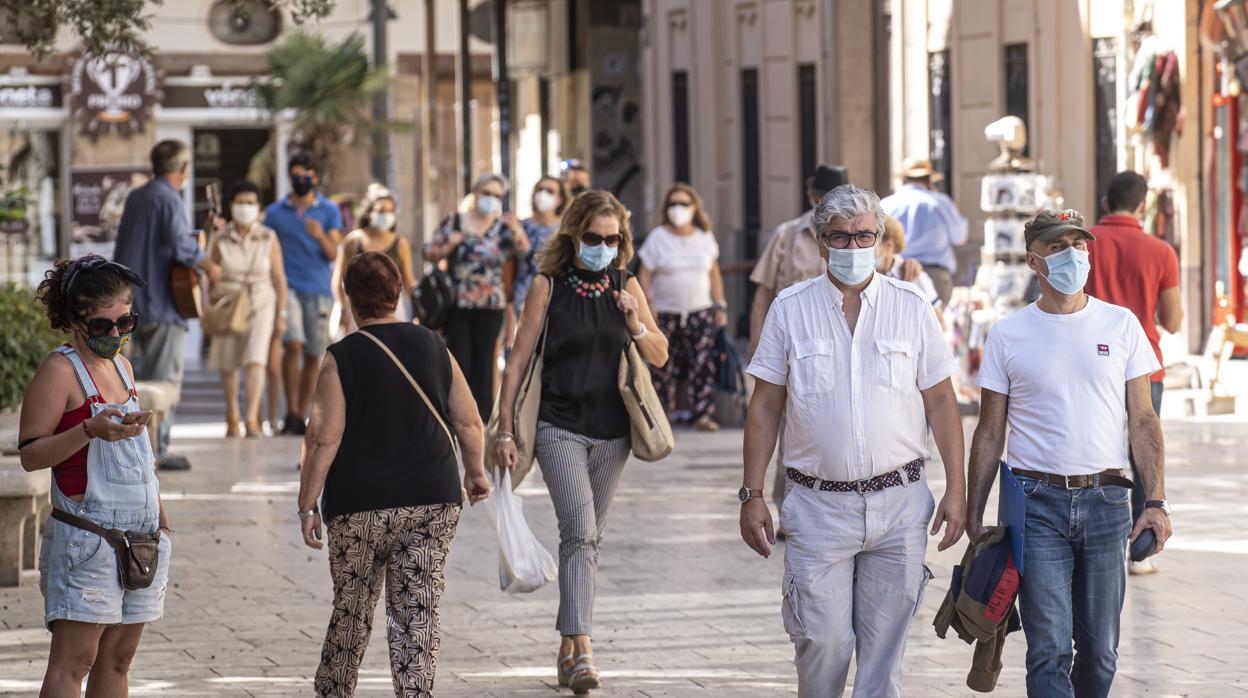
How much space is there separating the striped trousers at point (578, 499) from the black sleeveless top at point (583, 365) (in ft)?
0.17

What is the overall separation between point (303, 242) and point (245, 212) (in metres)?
1.06

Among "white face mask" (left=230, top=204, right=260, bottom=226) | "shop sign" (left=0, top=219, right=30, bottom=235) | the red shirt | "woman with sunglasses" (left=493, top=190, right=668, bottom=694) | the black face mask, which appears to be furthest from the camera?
"shop sign" (left=0, top=219, right=30, bottom=235)

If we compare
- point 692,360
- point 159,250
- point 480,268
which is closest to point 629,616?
point 159,250

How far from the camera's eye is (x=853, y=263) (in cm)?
623

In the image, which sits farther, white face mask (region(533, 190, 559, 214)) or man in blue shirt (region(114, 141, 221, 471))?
white face mask (region(533, 190, 559, 214))

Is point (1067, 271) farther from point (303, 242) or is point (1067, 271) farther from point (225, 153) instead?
point (225, 153)

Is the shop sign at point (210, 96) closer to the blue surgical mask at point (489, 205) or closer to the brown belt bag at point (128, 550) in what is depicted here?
the blue surgical mask at point (489, 205)

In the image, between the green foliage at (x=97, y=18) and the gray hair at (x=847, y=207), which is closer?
the gray hair at (x=847, y=207)

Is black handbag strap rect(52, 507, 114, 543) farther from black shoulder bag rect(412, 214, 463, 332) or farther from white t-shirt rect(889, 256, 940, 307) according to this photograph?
black shoulder bag rect(412, 214, 463, 332)

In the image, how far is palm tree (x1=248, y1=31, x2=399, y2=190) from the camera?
109 feet

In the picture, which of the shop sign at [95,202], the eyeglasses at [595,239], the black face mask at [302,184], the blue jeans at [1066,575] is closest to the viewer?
the blue jeans at [1066,575]

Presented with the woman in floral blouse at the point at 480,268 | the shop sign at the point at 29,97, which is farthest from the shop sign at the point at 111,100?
the woman in floral blouse at the point at 480,268

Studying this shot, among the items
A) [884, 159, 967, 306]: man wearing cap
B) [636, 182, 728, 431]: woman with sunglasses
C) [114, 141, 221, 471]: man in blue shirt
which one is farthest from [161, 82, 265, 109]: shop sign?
[884, 159, 967, 306]: man wearing cap

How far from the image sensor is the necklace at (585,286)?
8.22 metres
